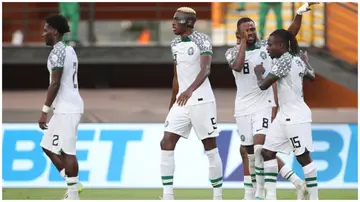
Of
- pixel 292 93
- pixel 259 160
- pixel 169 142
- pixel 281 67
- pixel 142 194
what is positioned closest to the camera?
pixel 281 67

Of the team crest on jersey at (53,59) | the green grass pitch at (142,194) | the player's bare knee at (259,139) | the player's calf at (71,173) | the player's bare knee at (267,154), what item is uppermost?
the team crest on jersey at (53,59)

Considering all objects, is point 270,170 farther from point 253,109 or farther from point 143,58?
point 143,58

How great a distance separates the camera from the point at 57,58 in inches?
409

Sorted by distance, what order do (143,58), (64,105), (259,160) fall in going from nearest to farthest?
(64,105), (259,160), (143,58)

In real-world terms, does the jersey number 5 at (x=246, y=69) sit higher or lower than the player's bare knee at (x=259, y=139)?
higher

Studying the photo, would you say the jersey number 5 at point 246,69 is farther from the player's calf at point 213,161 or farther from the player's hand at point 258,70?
the player's calf at point 213,161

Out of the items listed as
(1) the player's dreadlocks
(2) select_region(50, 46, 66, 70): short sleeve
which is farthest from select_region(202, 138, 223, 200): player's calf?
(2) select_region(50, 46, 66, 70): short sleeve

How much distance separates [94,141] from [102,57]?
5.14 meters

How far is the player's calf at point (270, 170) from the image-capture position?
10.4 meters

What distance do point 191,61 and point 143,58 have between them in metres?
7.88

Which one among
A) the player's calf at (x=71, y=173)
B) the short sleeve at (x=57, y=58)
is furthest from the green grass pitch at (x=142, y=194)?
the short sleeve at (x=57, y=58)

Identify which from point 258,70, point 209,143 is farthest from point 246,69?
point 209,143

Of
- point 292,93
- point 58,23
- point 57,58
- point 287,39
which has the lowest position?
point 292,93

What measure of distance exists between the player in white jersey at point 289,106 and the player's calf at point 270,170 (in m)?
0.05
